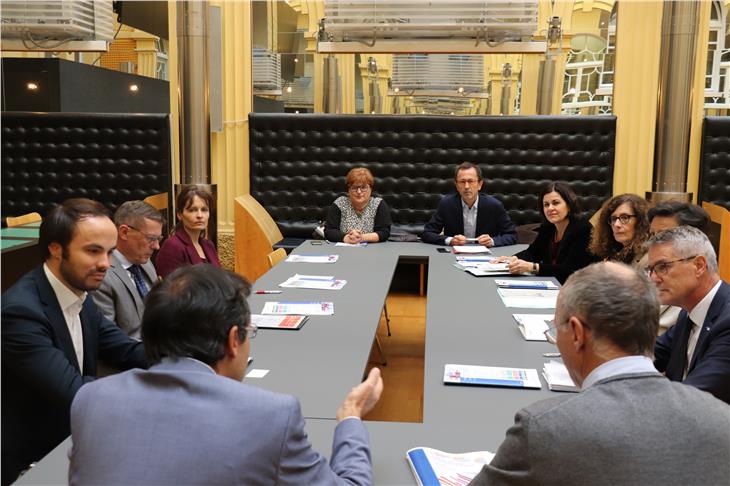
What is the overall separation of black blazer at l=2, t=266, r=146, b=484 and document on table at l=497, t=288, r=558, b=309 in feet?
7.49

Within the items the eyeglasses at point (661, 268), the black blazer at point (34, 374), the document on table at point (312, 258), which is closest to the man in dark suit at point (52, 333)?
the black blazer at point (34, 374)

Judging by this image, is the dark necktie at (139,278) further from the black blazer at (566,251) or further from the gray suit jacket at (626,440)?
the black blazer at (566,251)

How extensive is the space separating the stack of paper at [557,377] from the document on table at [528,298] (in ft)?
3.71

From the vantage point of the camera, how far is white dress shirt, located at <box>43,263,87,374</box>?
2.50m

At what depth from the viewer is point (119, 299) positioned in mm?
3236

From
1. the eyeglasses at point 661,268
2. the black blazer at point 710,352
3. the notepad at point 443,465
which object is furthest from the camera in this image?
the eyeglasses at point 661,268

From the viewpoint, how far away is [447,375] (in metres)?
2.73

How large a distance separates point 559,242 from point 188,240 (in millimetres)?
2441

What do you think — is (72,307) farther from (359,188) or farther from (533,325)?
(359,188)

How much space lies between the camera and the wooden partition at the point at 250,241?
7.44 m

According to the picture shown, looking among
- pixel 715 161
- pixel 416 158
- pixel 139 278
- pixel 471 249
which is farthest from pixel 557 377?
pixel 715 161

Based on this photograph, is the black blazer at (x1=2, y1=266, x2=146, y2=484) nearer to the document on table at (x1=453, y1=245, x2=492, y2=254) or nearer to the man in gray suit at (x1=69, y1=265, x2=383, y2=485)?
the man in gray suit at (x1=69, y1=265, x2=383, y2=485)

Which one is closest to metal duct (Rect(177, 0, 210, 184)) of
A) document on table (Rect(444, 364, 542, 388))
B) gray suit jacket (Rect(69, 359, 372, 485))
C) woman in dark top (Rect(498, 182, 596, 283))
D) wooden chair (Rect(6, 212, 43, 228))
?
wooden chair (Rect(6, 212, 43, 228))

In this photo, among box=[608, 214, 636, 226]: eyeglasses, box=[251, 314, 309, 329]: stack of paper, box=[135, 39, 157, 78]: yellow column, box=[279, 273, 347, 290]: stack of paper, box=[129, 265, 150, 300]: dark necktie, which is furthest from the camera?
box=[135, 39, 157, 78]: yellow column
